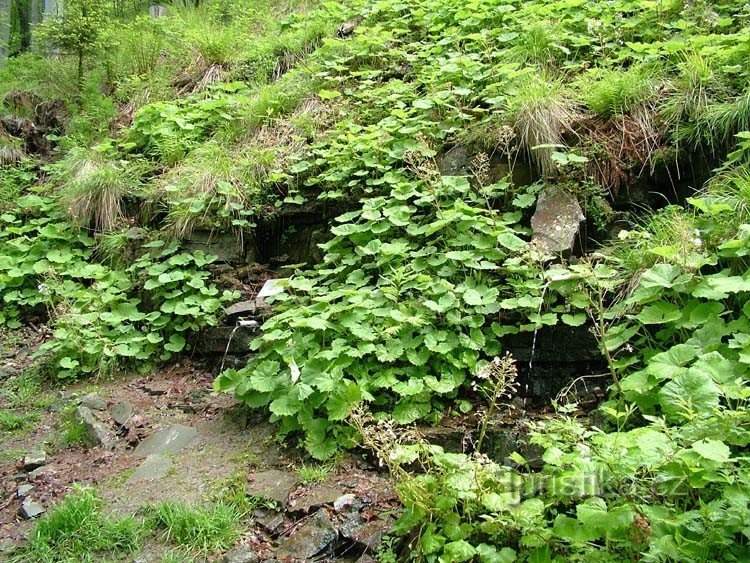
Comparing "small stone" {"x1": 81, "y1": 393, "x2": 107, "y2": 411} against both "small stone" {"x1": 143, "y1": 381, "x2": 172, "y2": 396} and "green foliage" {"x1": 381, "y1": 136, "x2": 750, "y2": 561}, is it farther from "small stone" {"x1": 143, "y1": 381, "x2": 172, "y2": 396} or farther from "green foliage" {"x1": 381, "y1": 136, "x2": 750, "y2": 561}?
"green foliage" {"x1": 381, "y1": 136, "x2": 750, "y2": 561}

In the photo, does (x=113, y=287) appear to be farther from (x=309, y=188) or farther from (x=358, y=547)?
(x=358, y=547)

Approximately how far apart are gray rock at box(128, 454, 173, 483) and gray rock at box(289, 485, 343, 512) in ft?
3.38

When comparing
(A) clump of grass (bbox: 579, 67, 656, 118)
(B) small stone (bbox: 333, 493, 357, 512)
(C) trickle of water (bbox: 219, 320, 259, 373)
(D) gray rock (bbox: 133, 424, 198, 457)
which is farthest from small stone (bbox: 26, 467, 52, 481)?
(A) clump of grass (bbox: 579, 67, 656, 118)

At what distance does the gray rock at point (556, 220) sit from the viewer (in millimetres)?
4062

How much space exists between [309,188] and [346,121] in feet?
2.63

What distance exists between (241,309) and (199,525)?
218 cm

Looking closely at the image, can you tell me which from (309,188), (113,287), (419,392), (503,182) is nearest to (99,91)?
(113,287)

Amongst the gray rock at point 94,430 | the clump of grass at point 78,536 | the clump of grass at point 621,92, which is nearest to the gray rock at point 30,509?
the clump of grass at point 78,536

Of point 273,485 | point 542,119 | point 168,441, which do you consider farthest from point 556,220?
point 168,441

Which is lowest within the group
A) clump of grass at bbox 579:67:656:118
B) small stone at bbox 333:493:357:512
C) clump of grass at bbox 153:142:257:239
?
small stone at bbox 333:493:357:512

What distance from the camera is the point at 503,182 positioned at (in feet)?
14.8

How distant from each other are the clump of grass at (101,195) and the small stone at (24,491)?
309cm

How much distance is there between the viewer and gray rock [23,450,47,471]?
12.9ft

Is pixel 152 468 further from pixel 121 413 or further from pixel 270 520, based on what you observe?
pixel 270 520
